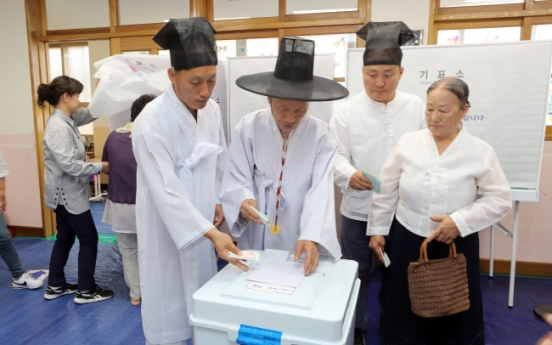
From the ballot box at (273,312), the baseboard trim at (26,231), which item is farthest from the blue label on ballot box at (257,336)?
the baseboard trim at (26,231)

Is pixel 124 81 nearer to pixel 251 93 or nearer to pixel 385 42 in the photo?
pixel 251 93

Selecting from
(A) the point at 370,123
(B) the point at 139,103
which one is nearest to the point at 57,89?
(B) the point at 139,103

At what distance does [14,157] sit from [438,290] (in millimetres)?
4449

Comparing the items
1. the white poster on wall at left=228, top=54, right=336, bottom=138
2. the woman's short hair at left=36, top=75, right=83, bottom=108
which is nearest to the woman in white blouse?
the white poster on wall at left=228, top=54, right=336, bottom=138

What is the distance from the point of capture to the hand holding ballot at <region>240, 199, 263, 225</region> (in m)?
1.29

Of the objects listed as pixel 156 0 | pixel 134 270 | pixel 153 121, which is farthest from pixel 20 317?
pixel 156 0

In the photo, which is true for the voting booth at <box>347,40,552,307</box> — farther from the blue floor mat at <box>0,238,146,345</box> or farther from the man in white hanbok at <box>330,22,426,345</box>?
the blue floor mat at <box>0,238,146,345</box>

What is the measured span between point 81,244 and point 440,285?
2.36m

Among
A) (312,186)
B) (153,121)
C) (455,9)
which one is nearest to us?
(153,121)

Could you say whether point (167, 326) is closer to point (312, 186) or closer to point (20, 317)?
point (312, 186)

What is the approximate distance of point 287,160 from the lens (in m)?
1.44

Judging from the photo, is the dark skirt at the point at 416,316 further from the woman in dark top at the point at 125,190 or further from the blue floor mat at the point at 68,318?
the woman in dark top at the point at 125,190

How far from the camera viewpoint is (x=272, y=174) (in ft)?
4.76

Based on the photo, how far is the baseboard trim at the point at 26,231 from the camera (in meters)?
4.12
